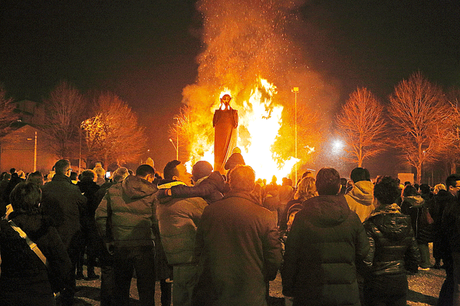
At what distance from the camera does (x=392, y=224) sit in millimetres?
3625

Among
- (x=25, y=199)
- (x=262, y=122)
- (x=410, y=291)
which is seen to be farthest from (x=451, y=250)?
(x=262, y=122)

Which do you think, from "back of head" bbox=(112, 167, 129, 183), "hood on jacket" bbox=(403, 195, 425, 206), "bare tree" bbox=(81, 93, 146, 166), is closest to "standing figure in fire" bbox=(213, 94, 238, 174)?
"back of head" bbox=(112, 167, 129, 183)

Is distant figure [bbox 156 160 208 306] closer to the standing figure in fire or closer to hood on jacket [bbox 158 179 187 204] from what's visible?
hood on jacket [bbox 158 179 187 204]

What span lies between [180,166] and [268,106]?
2413cm

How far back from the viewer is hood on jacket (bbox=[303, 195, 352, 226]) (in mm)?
3209

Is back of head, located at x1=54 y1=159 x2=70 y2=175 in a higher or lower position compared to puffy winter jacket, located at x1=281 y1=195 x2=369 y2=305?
higher

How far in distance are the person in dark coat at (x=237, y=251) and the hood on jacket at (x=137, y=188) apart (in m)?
1.68

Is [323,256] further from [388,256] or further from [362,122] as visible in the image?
[362,122]

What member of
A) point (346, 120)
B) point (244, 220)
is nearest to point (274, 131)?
point (346, 120)

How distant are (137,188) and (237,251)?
6.66 feet

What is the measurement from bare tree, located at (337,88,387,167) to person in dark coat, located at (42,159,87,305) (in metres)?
30.4

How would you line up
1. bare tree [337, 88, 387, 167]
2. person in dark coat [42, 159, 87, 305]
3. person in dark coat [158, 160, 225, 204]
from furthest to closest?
bare tree [337, 88, 387, 167], person in dark coat [42, 159, 87, 305], person in dark coat [158, 160, 225, 204]

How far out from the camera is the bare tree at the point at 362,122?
110 feet

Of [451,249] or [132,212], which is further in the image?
[132,212]
